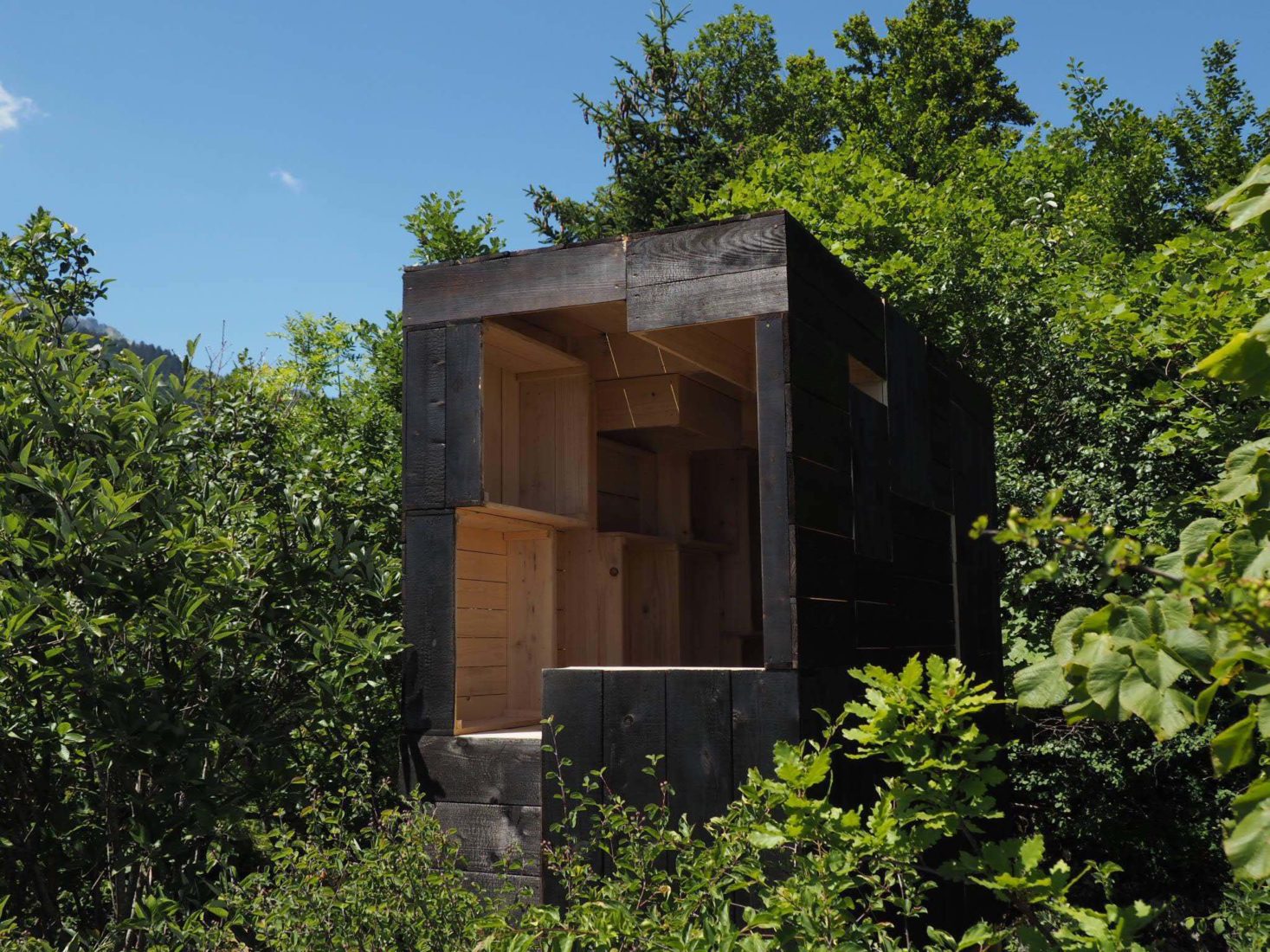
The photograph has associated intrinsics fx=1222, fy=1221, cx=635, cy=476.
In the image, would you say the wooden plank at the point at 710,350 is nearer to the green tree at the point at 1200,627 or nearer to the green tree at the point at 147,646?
the green tree at the point at 147,646

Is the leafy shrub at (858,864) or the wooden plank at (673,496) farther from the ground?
the wooden plank at (673,496)

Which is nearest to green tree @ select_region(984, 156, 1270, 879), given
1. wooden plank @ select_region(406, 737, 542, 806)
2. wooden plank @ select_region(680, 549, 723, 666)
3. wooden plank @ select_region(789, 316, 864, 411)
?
wooden plank @ select_region(789, 316, 864, 411)

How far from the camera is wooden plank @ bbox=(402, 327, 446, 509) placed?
17.5ft

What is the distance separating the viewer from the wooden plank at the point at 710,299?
484cm

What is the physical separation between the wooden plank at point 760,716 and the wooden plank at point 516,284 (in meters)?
1.72

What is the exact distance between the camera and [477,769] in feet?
16.8

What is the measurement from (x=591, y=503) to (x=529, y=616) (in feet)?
2.34

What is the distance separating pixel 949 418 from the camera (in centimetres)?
714

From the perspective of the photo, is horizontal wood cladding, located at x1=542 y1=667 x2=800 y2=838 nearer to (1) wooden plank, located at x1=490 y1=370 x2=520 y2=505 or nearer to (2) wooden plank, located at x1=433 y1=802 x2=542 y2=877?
(2) wooden plank, located at x1=433 y1=802 x2=542 y2=877

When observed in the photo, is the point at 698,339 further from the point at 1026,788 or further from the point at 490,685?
the point at 1026,788

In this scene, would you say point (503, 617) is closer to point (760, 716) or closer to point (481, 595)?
point (481, 595)

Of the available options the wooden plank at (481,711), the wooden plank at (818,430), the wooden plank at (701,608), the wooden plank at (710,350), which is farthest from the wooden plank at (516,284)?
the wooden plank at (701,608)

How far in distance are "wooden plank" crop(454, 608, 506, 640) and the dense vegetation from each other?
425mm

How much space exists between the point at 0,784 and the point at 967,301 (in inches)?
374
